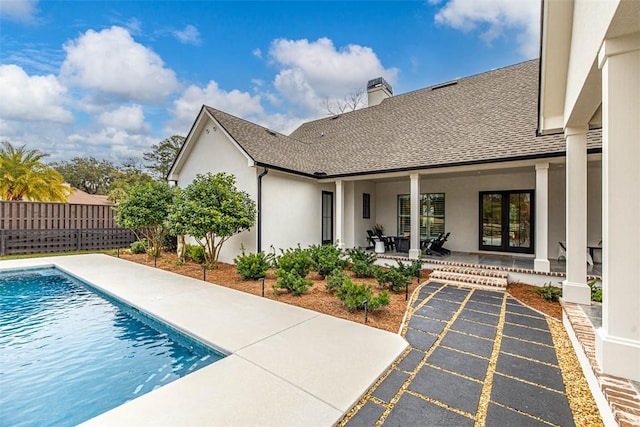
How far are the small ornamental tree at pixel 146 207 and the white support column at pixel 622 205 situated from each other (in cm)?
1185

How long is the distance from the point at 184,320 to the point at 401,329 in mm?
3873

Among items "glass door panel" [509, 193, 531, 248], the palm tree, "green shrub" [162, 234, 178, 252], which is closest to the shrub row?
"glass door panel" [509, 193, 531, 248]

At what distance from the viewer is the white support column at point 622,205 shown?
2664 millimetres

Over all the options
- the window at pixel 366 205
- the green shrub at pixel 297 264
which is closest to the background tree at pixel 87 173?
the window at pixel 366 205

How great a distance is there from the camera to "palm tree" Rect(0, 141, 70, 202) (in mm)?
16359

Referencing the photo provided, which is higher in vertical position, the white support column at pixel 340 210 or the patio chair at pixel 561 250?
the white support column at pixel 340 210

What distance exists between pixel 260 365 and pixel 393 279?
4067 millimetres

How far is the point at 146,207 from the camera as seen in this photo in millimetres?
11062

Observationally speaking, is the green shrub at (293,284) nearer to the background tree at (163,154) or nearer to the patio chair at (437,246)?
the patio chair at (437,246)

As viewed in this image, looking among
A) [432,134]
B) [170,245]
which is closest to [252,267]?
[170,245]

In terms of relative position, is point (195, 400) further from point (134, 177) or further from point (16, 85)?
point (134, 177)

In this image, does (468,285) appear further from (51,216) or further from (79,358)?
(51,216)

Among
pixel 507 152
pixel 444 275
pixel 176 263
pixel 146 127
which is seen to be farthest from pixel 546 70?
pixel 146 127

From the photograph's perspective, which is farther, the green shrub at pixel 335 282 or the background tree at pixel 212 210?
the background tree at pixel 212 210
